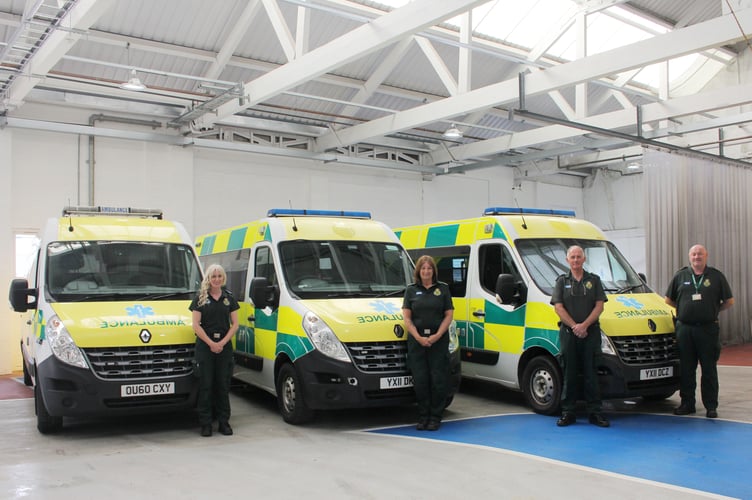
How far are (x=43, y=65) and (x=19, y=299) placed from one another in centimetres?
429

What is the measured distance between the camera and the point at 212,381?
6.34 m

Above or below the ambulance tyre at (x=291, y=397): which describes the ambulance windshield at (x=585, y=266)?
above

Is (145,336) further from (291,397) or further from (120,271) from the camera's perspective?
(291,397)

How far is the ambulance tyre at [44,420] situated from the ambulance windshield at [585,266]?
4867 mm

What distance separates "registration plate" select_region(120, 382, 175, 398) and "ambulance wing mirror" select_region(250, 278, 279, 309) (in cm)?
119

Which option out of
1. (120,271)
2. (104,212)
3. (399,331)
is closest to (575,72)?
(399,331)

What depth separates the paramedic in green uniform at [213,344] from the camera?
625cm

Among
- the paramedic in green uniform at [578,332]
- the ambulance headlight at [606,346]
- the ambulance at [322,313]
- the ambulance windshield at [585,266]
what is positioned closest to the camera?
the ambulance at [322,313]

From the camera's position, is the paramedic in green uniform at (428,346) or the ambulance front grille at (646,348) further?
the ambulance front grille at (646,348)

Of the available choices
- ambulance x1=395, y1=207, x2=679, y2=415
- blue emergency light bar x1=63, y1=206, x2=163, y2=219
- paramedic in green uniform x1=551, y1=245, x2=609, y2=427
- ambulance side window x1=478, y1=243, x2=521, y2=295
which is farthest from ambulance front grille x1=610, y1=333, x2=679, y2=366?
blue emergency light bar x1=63, y1=206, x2=163, y2=219

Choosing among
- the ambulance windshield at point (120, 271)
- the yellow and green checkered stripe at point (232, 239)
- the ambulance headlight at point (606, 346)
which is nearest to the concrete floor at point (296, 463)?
the ambulance headlight at point (606, 346)

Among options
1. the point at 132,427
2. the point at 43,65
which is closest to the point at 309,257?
the point at 132,427

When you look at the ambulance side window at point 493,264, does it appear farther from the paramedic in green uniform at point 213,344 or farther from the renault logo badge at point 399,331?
the paramedic in green uniform at point 213,344

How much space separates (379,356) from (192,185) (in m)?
8.08
